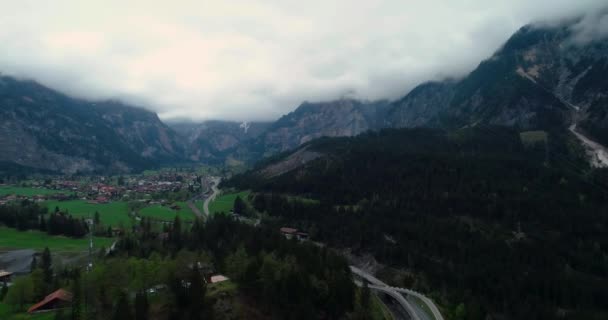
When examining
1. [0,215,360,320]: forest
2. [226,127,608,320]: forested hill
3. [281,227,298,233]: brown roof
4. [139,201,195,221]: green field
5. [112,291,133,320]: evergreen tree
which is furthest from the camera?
[139,201,195,221]: green field

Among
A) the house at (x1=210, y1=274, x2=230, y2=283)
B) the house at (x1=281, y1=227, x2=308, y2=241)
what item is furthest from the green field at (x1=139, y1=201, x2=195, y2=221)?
the house at (x1=210, y1=274, x2=230, y2=283)

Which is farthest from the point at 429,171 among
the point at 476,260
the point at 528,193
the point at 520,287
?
the point at 520,287

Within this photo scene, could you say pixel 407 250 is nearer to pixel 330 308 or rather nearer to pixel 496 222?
pixel 496 222

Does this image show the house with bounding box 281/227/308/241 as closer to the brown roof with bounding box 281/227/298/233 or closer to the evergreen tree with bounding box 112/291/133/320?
the brown roof with bounding box 281/227/298/233

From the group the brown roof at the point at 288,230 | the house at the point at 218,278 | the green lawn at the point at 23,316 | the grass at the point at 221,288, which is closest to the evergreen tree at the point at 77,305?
the green lawn at the point at 23,316

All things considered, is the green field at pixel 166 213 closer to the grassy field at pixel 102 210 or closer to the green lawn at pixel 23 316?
the grassy field at pixel 102 210

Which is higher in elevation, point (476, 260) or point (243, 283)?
point (243, 283)
